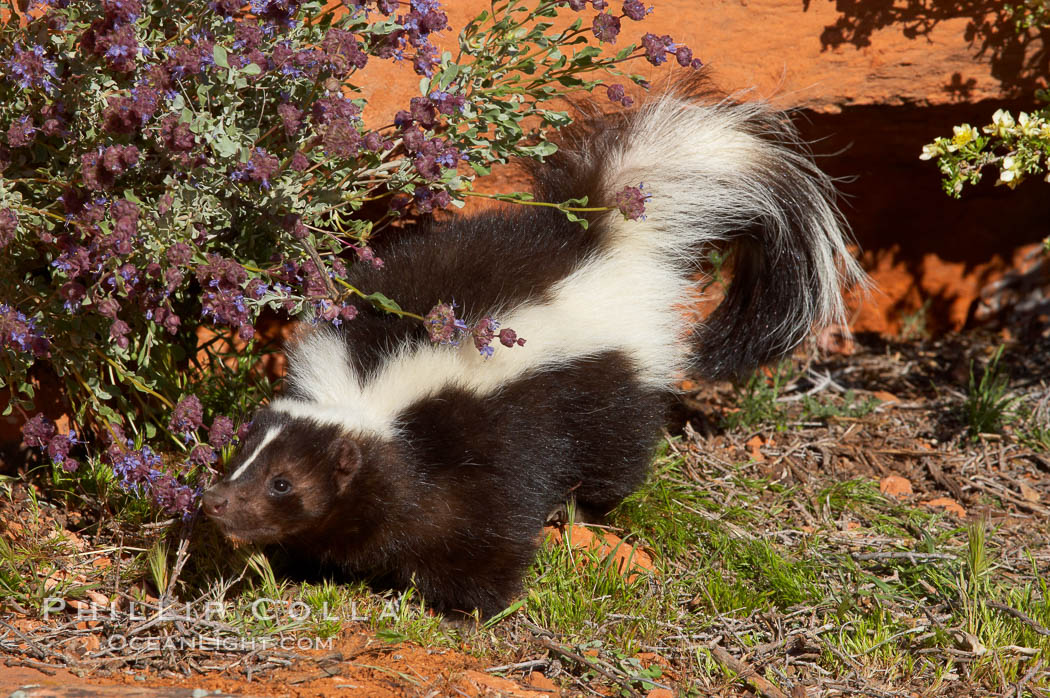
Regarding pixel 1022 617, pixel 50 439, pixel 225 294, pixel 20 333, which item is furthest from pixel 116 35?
pixel 1022 617

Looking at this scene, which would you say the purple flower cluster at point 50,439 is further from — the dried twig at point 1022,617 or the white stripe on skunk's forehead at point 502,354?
the dried twig at point 1022,617

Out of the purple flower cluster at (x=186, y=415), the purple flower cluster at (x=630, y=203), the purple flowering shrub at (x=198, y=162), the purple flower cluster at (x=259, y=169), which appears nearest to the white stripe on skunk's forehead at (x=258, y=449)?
the purple flowering shrub at (x=198, y=162)

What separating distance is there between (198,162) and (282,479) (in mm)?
1036

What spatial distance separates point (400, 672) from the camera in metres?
3.19

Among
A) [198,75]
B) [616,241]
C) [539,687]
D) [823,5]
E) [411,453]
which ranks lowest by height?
[539,687]

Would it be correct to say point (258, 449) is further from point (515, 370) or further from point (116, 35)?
point (116, 35)

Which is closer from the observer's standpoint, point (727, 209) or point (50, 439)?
point (50, 439)

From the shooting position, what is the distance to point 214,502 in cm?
324

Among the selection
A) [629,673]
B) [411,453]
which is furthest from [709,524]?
[411,453]

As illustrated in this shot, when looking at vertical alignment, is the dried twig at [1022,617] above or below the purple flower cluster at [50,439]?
below

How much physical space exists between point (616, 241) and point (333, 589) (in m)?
1.65

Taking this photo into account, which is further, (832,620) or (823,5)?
(823,5)

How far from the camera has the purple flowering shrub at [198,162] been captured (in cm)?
299

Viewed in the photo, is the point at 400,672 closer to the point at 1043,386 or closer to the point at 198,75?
the point at 198,75
